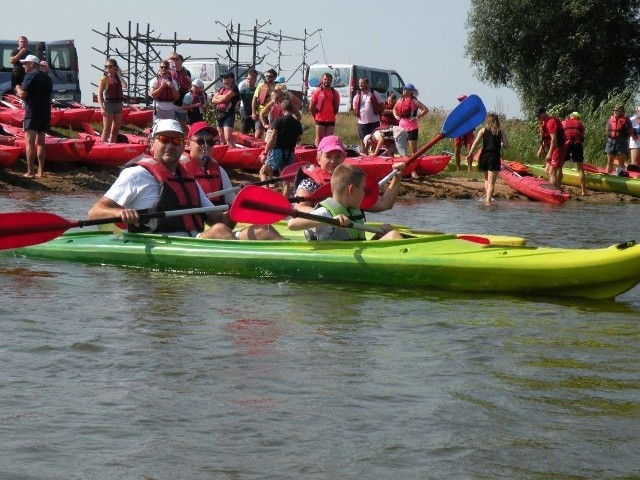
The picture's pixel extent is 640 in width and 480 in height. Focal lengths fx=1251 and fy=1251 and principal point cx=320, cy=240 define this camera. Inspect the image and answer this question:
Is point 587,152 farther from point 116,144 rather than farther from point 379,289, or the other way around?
point 379,289

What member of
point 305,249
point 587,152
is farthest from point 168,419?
point 587,152

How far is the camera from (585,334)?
280 inches

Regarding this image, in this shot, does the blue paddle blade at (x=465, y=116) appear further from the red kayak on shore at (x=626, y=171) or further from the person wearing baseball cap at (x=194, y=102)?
the red kayak on shore at (x=626, y=171)

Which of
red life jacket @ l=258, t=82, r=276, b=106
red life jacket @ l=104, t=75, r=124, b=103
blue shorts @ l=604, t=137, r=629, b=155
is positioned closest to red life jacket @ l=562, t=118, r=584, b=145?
blue shorts @ l=604, t=137, r=629, b=155

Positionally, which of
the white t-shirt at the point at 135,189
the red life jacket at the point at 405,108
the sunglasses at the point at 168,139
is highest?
the red life jacket at the point at 405,108

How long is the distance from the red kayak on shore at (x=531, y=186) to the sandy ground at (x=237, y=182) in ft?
0.52

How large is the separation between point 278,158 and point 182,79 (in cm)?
342

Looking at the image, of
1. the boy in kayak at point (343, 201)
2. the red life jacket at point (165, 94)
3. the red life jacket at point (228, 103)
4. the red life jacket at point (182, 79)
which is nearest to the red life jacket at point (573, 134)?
the red life jacket at point (228, 103)

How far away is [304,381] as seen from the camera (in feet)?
19.0

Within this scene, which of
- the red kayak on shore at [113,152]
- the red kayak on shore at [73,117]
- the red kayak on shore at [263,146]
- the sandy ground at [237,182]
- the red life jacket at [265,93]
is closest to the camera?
the sandy ground at [237,182]

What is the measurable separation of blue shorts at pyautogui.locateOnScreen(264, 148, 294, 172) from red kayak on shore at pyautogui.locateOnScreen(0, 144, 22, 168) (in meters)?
3.32

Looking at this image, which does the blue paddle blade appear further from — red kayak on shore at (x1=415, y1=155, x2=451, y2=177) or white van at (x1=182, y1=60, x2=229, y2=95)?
white van at (x1=182, y1=60, x2=229, y2=95)

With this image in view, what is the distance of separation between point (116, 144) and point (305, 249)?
8.57m

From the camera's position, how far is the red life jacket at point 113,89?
639 inches
